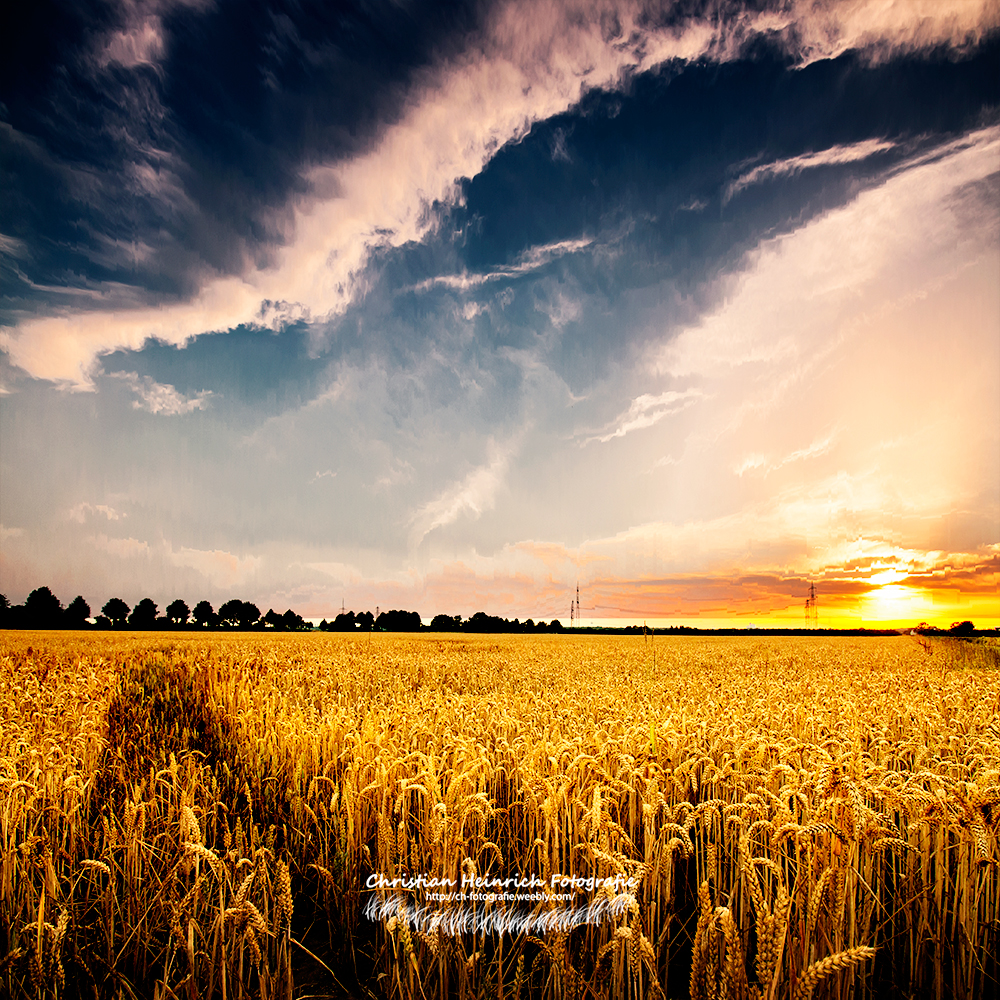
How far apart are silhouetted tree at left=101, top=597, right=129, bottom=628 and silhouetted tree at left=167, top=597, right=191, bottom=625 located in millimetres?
10060

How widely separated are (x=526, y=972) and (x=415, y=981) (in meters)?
0.84

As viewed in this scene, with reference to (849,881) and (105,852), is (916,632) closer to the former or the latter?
(849,881)

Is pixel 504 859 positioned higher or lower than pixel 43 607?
higher

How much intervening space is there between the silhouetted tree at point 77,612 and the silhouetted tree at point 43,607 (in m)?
4.65

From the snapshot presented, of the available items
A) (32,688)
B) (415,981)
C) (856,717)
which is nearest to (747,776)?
(415,981)

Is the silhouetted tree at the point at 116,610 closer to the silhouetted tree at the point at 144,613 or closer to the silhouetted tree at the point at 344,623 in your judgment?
the silhouetted tree at the point at 144,613

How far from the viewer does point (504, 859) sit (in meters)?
4.01

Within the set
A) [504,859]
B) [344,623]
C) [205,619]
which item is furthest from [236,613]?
[504,859]

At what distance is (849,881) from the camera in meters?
2.97

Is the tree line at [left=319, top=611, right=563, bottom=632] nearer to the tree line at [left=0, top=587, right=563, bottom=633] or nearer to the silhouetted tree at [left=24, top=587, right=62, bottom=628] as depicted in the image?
the tree line at [left=0, top=587, right=563, bottom=633]

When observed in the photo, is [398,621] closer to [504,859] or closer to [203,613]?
[203,613]

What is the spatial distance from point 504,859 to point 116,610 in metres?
173

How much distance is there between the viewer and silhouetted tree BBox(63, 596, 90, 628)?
408ft

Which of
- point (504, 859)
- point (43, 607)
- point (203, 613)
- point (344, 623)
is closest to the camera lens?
point (504, 859)
